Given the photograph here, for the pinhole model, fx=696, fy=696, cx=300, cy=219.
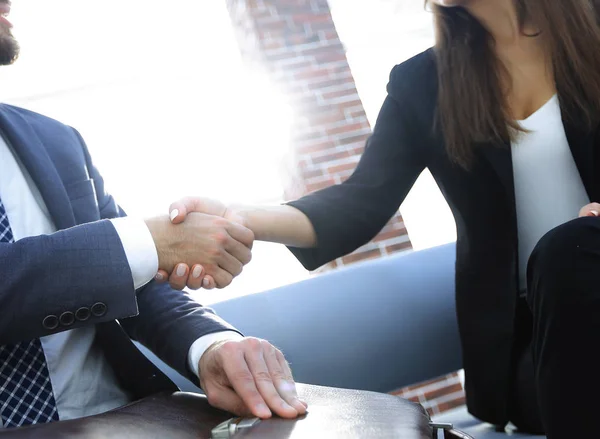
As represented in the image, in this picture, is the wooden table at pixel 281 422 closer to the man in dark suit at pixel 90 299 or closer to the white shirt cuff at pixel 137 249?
the man in dark suit at pixel 90 299

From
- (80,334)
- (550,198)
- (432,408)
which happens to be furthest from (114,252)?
(432,408)

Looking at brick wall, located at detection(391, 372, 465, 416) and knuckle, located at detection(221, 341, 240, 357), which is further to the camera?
brick wall, located at detection(391, 372, 465, 416)

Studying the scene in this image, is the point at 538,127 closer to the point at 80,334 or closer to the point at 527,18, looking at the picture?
the point at 527,18

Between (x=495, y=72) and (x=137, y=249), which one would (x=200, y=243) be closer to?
(x=137, y=249)

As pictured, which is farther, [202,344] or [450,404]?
[450,404]

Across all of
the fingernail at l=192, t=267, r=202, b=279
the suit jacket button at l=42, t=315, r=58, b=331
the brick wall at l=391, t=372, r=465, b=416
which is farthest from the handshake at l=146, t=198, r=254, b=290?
the brick wall at l=391, t=372, r=465, b=416

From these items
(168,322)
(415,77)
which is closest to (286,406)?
(168,322)

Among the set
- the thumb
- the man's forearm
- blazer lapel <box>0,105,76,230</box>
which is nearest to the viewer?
the man's forearm

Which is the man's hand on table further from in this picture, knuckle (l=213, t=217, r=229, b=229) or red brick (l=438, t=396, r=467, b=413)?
red brick (l=438, t=396, r=467, b=413)

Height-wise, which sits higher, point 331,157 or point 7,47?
point 7,47

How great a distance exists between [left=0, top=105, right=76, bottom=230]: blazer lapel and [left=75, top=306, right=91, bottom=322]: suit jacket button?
0.85 feet

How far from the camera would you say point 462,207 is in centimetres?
147

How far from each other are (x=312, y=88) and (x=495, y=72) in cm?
225

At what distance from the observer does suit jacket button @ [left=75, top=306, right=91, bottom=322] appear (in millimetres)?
1001
